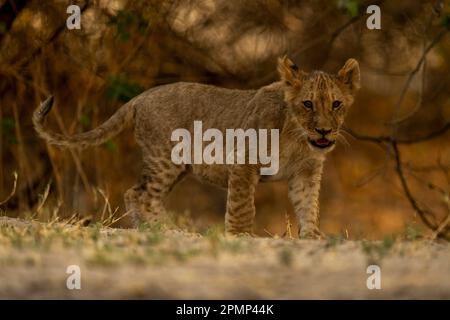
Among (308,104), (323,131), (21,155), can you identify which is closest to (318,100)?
(308,104)

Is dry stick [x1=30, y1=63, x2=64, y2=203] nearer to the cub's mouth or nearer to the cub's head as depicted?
the cub's head

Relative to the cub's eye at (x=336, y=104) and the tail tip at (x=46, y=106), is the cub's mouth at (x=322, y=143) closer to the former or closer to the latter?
the cub's eye at (x=336, y=104)

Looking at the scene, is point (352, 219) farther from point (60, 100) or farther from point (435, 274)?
point (435, 274)

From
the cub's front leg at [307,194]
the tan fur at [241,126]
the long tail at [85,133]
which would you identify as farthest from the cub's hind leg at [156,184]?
the cub's front leg at [307,194]

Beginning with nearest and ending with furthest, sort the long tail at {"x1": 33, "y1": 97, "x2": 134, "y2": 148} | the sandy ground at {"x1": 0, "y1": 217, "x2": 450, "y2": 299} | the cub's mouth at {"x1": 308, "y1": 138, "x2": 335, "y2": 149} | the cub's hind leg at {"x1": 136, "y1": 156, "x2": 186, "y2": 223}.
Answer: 1. the sandy ground at {"x1": 0, "y1": 217, "x2": 450, "y2": 299}
2. the cub's mouth at {"x1": 308, "y1": 138, "x2": 335, "y2": 149}
3. the long tail at {"x1": 33, "y1": 97, "x2": 134, "y2": 148}
4. the cub's hind leg at {"x1": 136, "y1": 156, "x2": 186, "y2": 223}

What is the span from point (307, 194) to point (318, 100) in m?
0.76

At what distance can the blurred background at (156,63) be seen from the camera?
9.96 meters

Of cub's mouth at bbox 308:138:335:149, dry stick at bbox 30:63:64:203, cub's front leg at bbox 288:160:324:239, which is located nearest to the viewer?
cub's mouth at bbox 308:138:335:149

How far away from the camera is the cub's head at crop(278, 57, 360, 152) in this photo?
6.79m

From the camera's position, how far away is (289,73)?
7.05m

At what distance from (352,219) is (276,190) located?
1.07 metres

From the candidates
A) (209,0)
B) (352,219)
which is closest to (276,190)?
(352,219)

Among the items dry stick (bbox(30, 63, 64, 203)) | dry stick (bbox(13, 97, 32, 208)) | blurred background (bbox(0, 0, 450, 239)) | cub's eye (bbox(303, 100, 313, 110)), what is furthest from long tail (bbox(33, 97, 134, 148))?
dry stick (bbox(30, 63, 64, 203))

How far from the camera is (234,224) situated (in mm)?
7016
